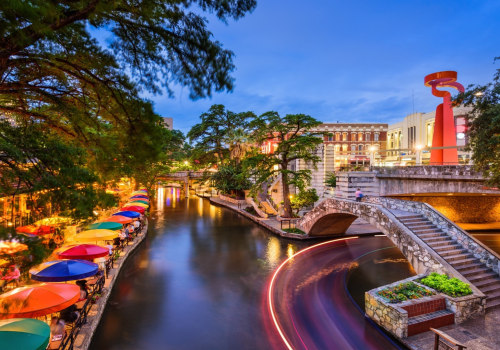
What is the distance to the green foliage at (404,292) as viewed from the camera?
10141mm

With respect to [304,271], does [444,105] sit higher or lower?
higher

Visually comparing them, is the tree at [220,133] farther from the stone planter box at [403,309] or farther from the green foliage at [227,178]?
the stone planter box at [403,309]

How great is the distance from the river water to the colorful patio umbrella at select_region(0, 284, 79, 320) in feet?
7.05

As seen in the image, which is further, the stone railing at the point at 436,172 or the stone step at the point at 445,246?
the stone railing at the point at 436,172

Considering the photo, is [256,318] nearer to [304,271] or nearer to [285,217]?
[304,271]

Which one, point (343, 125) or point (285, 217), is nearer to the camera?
point (285, 217)

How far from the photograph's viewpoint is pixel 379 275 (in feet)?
49.4

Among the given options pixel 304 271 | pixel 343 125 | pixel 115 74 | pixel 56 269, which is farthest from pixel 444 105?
pixel 343 125

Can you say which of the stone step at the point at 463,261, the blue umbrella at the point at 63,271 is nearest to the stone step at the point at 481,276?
the stone step at the point at 463,261

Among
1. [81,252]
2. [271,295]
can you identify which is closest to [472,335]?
[271,295]

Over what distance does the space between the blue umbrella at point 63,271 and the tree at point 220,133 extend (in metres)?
38.1

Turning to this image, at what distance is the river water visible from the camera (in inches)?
370

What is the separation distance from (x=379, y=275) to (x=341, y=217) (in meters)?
6.47

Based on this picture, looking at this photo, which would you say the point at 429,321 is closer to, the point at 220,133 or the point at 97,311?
the point at 97,311
